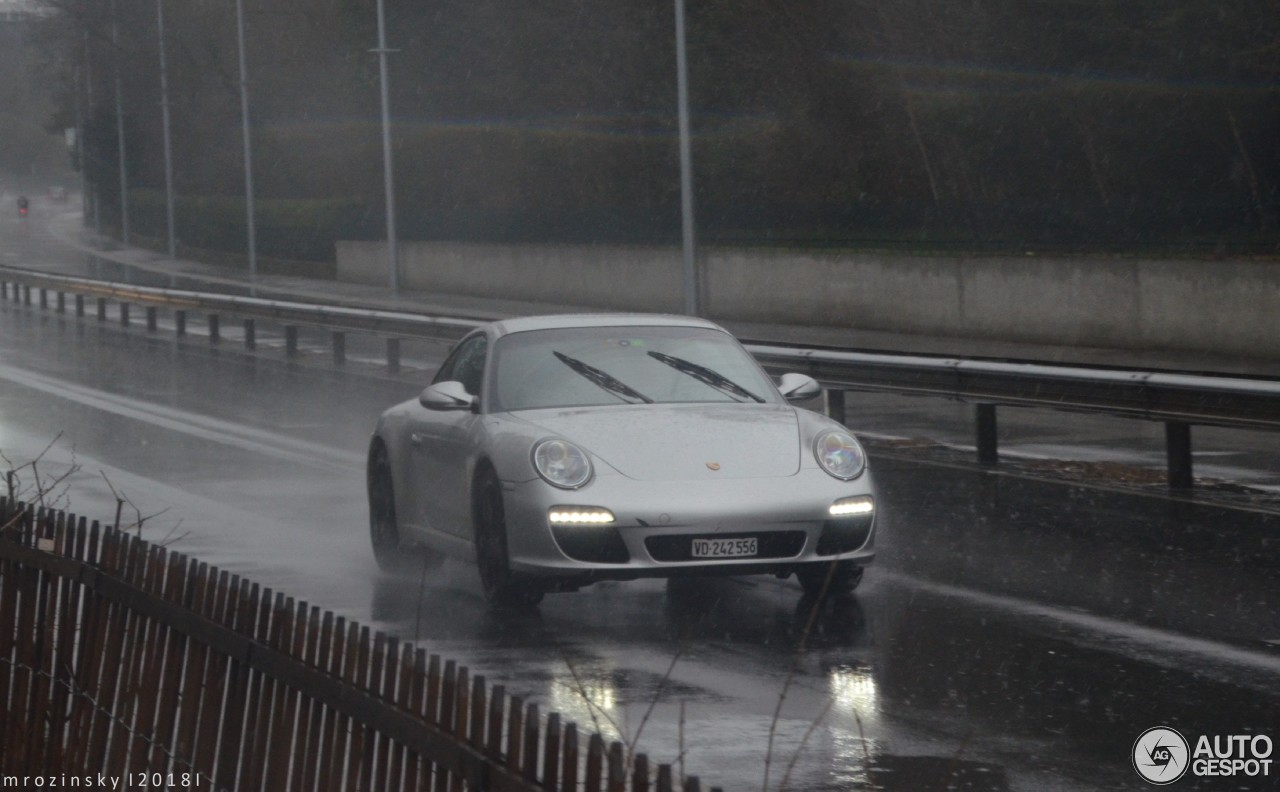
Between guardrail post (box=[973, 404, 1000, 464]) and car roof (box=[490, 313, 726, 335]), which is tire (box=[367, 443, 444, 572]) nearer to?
car roof (box=[490, 313, 726, 335])

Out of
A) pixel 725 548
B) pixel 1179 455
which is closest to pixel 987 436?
pixel 1179 455

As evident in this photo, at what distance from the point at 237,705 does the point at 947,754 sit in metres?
2.59

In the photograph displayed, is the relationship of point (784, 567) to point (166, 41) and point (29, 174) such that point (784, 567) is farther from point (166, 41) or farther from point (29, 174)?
point (29, 174)

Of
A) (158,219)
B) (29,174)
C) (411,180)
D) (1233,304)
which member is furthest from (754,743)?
(29,174)

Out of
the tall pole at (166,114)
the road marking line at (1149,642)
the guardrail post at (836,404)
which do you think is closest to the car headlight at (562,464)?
the road marking line at (1149,642)

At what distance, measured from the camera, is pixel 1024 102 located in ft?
109

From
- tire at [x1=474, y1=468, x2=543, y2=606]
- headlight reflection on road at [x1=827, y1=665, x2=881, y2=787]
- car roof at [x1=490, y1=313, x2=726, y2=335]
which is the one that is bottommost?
headlight reflection on road at [x1=827, y1=665, x2=881, y2=787]

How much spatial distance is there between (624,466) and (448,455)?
1.38 metres

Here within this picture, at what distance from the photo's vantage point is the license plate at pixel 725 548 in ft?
29.1

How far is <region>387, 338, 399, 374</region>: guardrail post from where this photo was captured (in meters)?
26.8

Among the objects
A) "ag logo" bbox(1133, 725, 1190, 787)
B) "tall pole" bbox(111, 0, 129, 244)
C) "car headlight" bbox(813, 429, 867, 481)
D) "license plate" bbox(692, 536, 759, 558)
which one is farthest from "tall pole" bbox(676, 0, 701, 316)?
"tall pole" bbox(111, 0, 129, 244)

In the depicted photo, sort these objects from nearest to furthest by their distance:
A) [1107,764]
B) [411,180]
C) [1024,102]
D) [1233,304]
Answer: [1107,764]
[1233,304]
[1024,102]
[411,180]

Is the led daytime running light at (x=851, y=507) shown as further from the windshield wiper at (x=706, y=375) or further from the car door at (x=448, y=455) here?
the car door at (x=448, y=455)

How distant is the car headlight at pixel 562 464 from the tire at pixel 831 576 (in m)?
1.09
